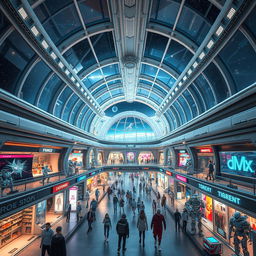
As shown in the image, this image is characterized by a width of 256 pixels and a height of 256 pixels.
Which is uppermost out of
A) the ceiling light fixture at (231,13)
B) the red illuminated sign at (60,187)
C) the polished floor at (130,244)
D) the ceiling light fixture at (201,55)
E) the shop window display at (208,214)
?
the ceiling light fixture at (201,55)

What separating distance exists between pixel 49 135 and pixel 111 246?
719cm

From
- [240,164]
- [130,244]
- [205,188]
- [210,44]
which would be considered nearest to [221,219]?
[205,188]

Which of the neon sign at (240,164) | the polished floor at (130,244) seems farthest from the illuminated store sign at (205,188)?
the polished floor at (130,244)

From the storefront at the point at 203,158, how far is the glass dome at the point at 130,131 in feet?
75.4

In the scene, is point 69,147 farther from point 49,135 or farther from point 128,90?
point 128,90

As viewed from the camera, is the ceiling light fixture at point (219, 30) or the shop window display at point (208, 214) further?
the shop window display at point (208, 214)

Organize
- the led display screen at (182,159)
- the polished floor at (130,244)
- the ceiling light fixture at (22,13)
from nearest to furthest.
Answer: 1. the ceiling light fixture at (22,13)
2. the polished floor at (130,244)
3. the led display screen at (182,159)

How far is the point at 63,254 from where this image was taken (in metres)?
5.16

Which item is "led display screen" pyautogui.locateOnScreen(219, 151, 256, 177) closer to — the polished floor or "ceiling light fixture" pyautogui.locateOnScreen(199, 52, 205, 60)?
the polished floor

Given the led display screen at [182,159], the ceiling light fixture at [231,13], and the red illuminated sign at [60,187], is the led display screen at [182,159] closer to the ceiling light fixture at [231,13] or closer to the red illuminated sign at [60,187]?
the red illuminated sign at [60,187]

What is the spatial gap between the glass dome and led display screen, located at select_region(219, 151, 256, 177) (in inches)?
1072

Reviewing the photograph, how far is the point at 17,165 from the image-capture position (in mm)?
9898

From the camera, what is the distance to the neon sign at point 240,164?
8203 mm

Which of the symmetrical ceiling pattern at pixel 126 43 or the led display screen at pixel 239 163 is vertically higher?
the symmetrical ceiling pattern at pixel 126 43
